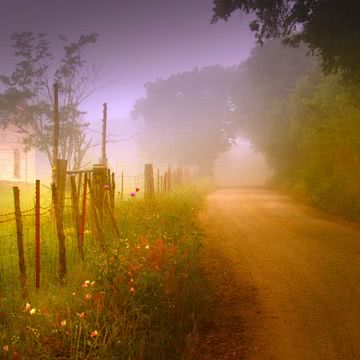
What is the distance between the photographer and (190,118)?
55156mm

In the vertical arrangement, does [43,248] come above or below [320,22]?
below

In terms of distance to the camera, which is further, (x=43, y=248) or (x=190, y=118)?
(x=190, y=118)

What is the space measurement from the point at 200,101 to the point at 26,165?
27185 millimetres

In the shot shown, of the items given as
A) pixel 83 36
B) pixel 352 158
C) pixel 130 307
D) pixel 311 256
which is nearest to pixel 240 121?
pixel 83 36

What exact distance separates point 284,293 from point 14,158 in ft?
100

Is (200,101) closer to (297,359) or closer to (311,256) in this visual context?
(311,256)

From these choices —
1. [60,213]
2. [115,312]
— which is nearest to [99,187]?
[60,213]

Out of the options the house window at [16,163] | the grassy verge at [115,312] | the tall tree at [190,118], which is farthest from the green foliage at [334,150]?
the tall tree at [190,118]

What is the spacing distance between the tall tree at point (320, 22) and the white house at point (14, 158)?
74.5ft

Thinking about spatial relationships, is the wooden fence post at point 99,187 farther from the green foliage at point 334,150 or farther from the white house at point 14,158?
the white house at point 14,158

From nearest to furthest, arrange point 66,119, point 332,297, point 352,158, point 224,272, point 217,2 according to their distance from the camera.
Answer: point 332,297, point 224,272, point 217,2, point 352,158, point 66,119

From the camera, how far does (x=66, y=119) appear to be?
3278cm

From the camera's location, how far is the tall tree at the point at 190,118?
2074 inches

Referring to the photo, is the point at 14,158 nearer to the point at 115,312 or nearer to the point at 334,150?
the point at 334,150
